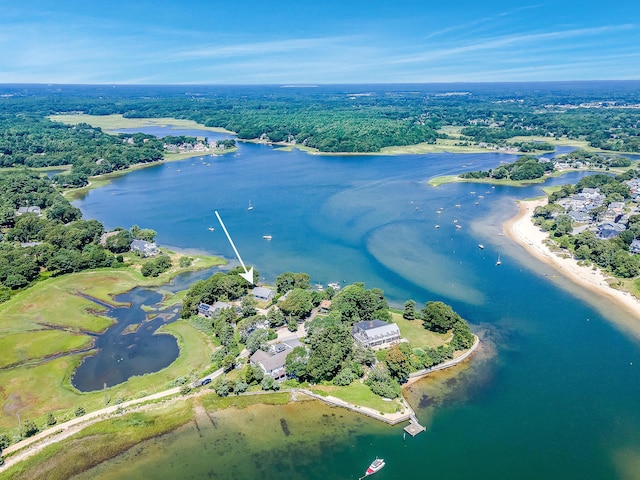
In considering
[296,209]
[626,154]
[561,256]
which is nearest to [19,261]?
[296,209]

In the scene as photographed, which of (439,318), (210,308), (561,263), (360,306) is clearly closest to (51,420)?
(210,308)

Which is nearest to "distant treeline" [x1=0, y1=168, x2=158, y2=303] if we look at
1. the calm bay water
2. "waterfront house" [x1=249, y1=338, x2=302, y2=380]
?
the calm bay water

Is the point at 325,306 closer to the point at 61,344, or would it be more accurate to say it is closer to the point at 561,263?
the point at 61,344

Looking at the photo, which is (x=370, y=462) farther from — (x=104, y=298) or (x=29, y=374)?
(x=104, y=298)

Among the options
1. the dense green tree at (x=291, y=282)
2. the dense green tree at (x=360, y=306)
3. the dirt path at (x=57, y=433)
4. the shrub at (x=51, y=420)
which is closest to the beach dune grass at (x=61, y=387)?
the shrub at (x=51, y=420)

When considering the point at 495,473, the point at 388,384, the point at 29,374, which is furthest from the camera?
the point at 29,374

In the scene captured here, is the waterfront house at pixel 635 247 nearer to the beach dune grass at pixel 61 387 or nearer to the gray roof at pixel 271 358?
the gray roof at pixel 271 358
